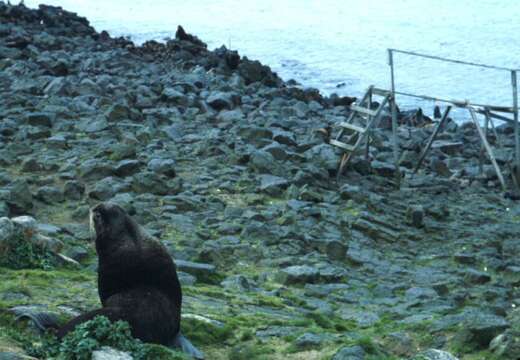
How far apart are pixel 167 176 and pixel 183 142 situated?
259 centimetres

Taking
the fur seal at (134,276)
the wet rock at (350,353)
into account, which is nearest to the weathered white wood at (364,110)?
the wet rock at (350,353)

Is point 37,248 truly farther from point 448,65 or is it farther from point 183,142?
point 448,65

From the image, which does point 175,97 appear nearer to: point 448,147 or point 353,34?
point 448,147

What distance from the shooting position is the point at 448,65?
38062 millimetres

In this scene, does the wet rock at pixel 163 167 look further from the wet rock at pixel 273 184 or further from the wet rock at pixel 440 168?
the wet rock at pixel 440 168

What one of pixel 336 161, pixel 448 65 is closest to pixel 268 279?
pixel 336 161

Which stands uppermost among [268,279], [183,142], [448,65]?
[448,65]

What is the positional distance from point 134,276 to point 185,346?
2.36 ft

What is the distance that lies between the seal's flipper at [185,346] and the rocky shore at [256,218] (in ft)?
1.10

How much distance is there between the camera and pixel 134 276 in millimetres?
7672

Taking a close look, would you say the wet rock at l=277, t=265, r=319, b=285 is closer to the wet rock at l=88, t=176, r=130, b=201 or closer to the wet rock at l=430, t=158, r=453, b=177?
the wet rock at l=88, t=176, r=130, b=201

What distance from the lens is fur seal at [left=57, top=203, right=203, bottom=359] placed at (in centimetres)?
764

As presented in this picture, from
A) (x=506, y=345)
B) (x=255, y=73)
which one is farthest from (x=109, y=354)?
(x=255, y=73)

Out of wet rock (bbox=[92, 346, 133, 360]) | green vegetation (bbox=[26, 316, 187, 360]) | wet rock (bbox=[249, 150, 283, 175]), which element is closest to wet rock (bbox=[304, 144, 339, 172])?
wet rock (bbox=[249, 150, 283, 175])
